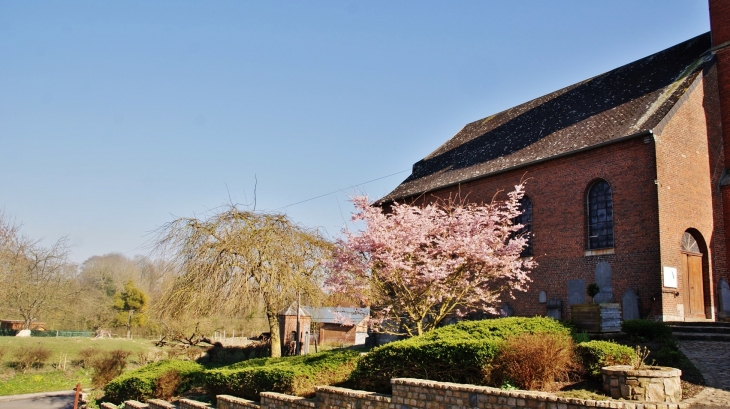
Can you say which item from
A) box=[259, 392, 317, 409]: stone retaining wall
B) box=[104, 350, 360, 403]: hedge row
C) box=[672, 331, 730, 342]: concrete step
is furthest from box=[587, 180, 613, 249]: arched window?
box=[259, 392, 317, 409]: stone retaining wall

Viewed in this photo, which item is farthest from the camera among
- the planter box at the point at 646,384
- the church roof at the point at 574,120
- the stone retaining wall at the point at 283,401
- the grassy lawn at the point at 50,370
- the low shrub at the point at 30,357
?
the low shrub at the point at 30,357

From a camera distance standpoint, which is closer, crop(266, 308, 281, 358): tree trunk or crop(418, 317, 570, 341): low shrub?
crop(418, 317, 570, 341): low shrub

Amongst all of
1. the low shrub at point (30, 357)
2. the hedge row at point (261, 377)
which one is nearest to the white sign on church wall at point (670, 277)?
the hedge row at point (261, 377)

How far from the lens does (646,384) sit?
27.4 ft

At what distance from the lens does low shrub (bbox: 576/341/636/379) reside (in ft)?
31.5

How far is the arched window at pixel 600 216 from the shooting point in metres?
18.8

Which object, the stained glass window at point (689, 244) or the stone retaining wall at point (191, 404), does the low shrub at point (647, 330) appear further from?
the stone retaining wall at point (191, 404)

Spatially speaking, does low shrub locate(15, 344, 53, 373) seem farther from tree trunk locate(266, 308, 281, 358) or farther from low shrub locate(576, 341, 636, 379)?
low shrub locate(576, 341, 636, 379)

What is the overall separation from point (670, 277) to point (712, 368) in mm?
6471

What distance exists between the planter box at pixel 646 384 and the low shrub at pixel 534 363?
3.05 ft

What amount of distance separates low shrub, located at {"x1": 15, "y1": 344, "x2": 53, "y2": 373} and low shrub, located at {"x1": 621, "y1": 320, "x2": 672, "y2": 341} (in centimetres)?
3132

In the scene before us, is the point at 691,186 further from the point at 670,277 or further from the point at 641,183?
the point at 670,277

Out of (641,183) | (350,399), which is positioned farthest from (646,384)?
(641,183)

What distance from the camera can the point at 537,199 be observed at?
21125 millimetres
